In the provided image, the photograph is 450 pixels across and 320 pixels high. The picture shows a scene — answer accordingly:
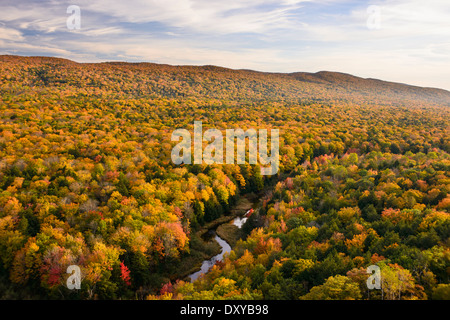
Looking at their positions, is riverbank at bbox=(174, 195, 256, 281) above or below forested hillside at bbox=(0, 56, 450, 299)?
below

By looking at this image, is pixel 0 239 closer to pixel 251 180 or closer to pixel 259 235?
pixel 259 235

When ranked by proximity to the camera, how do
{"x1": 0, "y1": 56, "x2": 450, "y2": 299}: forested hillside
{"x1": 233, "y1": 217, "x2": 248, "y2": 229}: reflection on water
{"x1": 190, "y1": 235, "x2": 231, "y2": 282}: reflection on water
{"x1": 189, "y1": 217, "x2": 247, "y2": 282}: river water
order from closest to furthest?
{"x1": 0, "y1": 56, "x2": 450, "y2": 299}: forested hillside, {"x1": 190, "y1": 235, "x2": 231, "y2": 282}: reflection on water, {"x1": 189, "y1": 217, "x2": 247, "y2": 282}: river water, {"x1": 233, "y1": 217, "x2": 248, "y2": 229}: reflection on water

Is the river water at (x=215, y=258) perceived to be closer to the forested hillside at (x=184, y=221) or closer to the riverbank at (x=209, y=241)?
the riverbank at (x=209, y=241)

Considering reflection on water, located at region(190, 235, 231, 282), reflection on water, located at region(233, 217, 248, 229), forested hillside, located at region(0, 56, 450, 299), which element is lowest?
reflection on water, located at region(190, 235, 231, 282)

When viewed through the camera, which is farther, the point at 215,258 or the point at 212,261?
the point at 215,258

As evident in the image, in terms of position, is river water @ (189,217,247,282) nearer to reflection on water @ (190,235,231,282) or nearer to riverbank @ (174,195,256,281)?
reflection on water @ (190,235,231,282)

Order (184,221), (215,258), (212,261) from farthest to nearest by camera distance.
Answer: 1. (184,221)
2. (215,258)
3. (212,261)

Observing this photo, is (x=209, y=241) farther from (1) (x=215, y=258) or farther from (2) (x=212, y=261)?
(2) (x=212, y=261)

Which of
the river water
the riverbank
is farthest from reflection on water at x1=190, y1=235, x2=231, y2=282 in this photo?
the riverbank

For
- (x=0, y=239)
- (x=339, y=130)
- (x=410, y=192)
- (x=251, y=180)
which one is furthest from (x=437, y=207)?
(x=339, y=130)

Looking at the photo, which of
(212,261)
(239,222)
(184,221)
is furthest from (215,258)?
(239,222)

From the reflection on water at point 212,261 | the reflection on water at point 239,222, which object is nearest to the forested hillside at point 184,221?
the reflection on water at point 212,261
